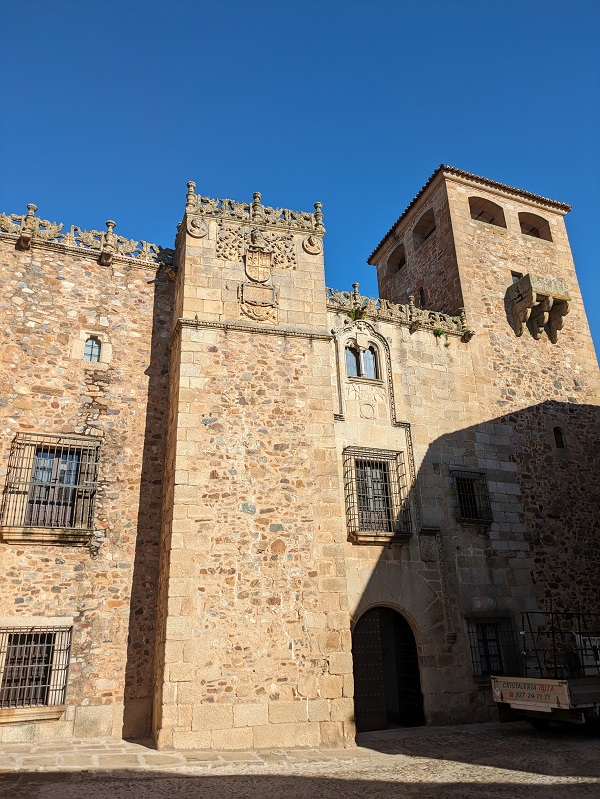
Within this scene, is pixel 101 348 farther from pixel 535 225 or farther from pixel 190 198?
pixel 535 225

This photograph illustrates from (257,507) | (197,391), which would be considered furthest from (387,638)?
(197,391)

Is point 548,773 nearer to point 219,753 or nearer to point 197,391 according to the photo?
point 219,753

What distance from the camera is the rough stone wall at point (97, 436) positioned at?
9727mm

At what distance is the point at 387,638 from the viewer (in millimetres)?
13156

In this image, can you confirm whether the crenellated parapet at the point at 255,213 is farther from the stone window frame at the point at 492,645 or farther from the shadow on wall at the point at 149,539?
A: the stone window frame at the point at 492,645

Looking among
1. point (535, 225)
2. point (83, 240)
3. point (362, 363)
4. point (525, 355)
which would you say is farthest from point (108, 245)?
point (535, 225)

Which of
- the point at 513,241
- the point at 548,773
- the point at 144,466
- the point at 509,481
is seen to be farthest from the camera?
the point at 513,241

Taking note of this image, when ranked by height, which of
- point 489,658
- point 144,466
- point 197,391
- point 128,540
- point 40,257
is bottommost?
point 489,658

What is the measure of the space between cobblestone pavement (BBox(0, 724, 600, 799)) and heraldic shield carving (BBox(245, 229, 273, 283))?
807 centimetres

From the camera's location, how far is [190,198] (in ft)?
39.4

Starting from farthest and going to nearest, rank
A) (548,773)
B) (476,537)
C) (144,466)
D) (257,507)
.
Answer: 1. (476,537)
2. (144,466)
3. (257,507)
4. (548,773)

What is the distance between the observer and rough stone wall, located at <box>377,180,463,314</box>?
16203 millimetres

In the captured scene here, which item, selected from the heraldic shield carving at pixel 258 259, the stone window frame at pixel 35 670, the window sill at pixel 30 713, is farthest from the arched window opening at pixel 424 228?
the window sill at pixel 30 713

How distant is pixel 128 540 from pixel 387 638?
6.11m
